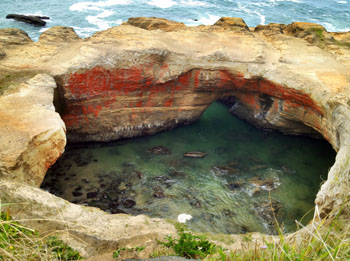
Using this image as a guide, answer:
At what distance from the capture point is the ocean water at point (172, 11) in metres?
22.8

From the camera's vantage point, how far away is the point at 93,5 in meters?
25.8

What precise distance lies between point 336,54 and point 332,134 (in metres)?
4.12

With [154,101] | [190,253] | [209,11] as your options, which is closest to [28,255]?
[190,253]

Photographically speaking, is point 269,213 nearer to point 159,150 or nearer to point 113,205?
point 159,150

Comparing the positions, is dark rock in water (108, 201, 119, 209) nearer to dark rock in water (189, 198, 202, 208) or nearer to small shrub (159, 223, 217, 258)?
dark rock in water (189, 198, 202, 208)

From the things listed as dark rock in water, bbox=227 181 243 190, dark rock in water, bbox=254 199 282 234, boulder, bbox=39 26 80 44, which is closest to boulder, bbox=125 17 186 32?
boulder, bbox=39 26 80 44

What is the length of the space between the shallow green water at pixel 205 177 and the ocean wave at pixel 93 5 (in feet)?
55.7

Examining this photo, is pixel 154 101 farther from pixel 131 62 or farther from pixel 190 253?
pixel 190 253

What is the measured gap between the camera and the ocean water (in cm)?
2281

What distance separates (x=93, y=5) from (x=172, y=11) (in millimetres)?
6404

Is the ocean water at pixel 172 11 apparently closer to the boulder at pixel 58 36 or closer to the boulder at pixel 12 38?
the boulder at pixel 58 36

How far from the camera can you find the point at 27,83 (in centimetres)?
878

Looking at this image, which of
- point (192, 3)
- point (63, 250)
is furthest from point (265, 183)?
point (192, 3)

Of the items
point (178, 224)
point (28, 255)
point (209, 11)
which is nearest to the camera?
point (28, 255)
